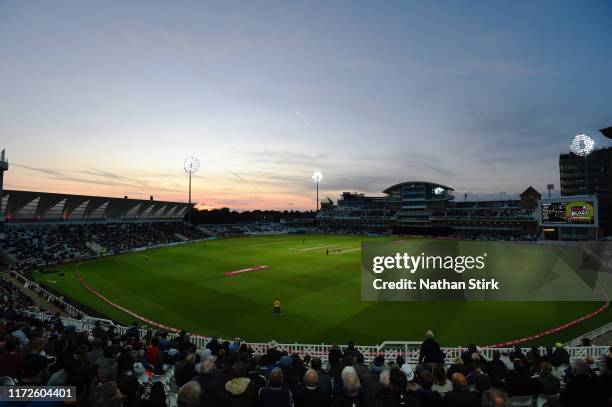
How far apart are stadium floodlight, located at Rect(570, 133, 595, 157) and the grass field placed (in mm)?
42484

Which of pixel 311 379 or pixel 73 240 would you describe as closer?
pixel 311 379

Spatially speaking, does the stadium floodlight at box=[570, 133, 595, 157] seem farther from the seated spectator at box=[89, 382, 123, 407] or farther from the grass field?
the seated spectator at box=[89, 382, 123, 407]

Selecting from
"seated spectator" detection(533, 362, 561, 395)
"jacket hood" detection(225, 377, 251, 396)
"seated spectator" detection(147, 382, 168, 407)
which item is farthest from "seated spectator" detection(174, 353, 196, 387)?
"seated spectator" detection(533, 362, 561, 395)

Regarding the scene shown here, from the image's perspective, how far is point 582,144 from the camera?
52812 millimetres

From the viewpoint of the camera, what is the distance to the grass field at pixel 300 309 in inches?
677

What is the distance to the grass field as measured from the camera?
677 inches

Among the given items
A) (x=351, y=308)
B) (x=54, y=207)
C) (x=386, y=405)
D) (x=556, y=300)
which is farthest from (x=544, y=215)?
(x=54, y=207)

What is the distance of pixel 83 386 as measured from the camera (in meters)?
4.62

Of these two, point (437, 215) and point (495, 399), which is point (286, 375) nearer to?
point (495, 399)

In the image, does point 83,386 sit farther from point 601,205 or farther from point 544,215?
point 601,205

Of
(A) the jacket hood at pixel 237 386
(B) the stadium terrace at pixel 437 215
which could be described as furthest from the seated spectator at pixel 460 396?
(B) the stadium terrace at pixel 437 215

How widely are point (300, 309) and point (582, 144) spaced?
2335 inches

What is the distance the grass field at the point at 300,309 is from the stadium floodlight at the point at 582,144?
4248cm


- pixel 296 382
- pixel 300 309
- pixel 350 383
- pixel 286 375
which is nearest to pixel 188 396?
pixel 296 382
